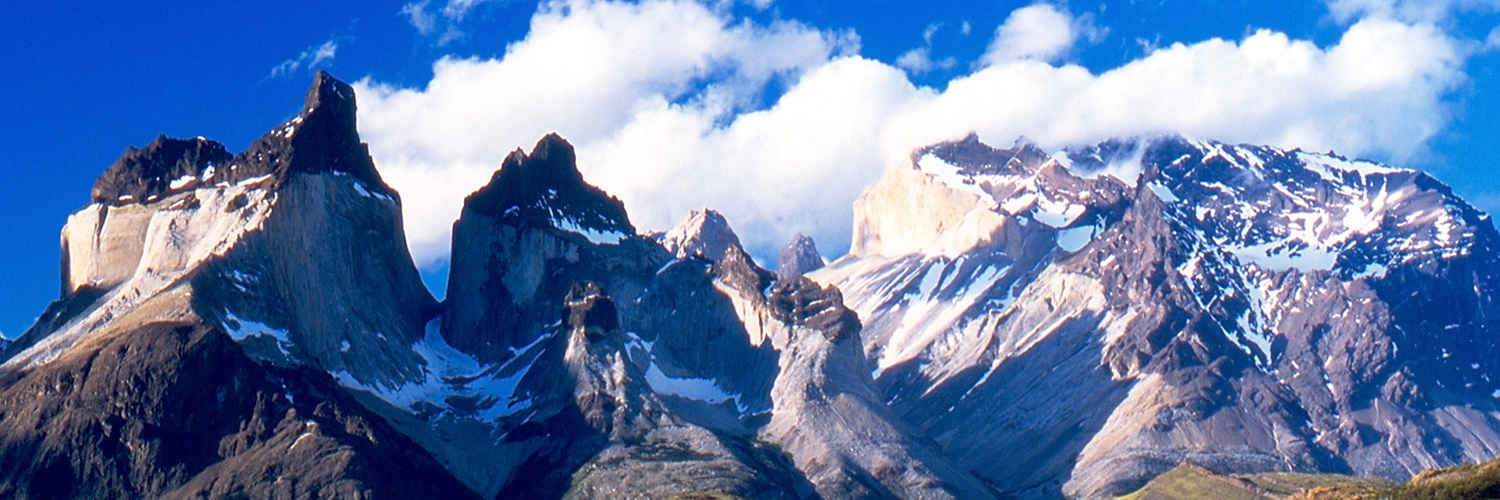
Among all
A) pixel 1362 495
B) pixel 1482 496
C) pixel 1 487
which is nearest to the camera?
pixel 1482 496

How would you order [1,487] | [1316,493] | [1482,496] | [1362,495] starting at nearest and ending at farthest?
[1482,496]
[1362,495]
[1316,493]
[1,487]

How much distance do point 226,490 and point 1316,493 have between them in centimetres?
11869

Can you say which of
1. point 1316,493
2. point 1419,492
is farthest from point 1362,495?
point 1316,493

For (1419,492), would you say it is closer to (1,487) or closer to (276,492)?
(276,492)

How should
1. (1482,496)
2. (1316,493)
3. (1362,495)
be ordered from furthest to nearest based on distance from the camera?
1. (1316,493)
2. (1362,495)
3. (1482,496)

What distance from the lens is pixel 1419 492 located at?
397ft

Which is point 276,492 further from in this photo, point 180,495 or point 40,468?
point 40,468

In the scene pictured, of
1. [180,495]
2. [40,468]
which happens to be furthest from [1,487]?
[180,495]

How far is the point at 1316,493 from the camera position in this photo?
152 meters

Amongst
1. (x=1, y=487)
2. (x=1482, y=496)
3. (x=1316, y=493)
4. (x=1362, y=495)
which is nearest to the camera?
(x=1482, y=496)

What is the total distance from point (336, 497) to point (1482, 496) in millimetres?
127473

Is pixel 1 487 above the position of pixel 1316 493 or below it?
above

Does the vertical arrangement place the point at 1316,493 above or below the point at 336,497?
below

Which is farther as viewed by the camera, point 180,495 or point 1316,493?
point 180,495
